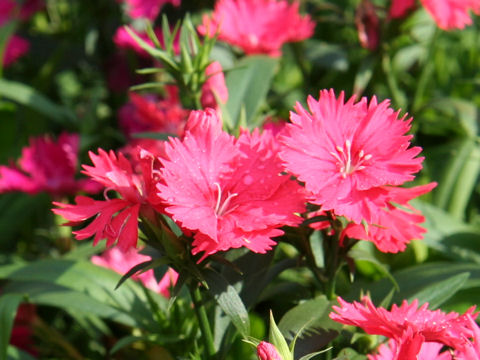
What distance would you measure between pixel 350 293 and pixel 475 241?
1.26ft

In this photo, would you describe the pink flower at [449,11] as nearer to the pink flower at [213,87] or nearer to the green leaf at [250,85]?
the green leaf at [250,85]

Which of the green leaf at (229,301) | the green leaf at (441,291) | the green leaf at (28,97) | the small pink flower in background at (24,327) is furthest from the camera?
the green leaf at (28,97)

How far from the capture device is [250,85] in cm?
125

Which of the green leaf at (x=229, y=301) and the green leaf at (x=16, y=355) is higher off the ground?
the green leaf at (x=229, y=301)

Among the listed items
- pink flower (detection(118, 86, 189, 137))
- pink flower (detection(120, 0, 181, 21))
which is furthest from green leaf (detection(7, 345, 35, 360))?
pink flower (detection(120, 0, 181, 21))

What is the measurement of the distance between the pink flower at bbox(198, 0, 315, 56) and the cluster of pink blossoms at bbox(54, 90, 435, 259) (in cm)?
69

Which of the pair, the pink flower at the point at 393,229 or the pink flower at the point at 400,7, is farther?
the pink flower at the point at 400,7

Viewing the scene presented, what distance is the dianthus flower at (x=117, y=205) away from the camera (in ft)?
2.19

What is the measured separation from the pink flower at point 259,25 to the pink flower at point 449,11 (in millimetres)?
254

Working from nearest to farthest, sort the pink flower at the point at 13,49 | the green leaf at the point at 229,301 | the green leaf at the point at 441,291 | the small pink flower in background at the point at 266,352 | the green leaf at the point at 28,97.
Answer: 1. the small pink flower in background at the point at 266,352
2. the green leaf at the point at 229,301
3. the green leaf at the point at 441,291
4. the green leaf at the point at 28,97
5. the pink flower at the point at 13,49

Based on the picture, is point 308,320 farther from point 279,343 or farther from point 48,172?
point 48,172

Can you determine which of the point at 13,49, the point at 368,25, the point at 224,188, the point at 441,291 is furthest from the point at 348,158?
the point at 13,49

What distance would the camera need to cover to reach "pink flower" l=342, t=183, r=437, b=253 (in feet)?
2.31

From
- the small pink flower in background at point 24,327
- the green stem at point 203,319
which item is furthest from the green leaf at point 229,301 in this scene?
the small pink flower in background at point 24,327
